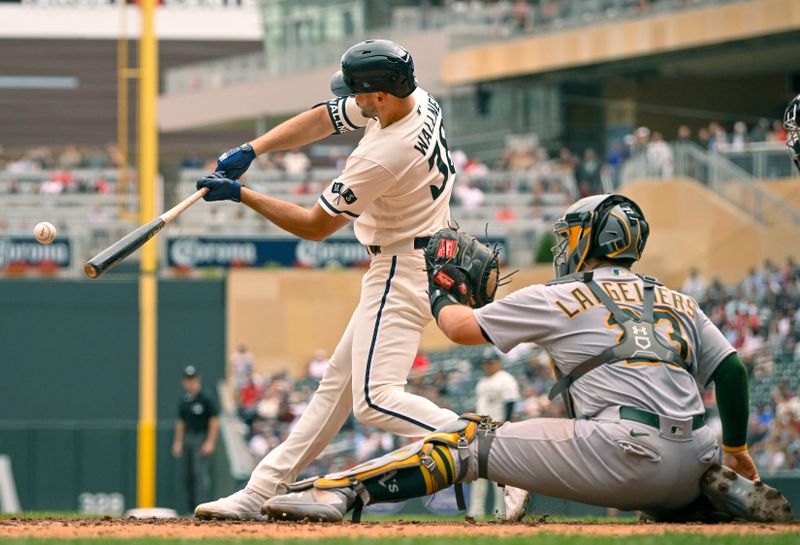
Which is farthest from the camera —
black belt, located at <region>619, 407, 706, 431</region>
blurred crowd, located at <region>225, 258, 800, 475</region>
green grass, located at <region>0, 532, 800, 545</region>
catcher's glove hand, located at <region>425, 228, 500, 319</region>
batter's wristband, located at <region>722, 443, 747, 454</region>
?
blurred crowd, located at <region>225, 258, 800, 475</region>

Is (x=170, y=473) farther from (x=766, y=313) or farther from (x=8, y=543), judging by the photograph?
(x=8, y=543)

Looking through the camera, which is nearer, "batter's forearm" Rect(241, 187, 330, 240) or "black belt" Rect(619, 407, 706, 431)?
"black belt" Rect(619, 407, 706, 431)

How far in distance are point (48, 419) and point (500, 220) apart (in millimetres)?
7447

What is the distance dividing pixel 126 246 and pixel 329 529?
171 cm

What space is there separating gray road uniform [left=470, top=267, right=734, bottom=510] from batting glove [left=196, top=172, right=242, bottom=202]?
1.28 metres

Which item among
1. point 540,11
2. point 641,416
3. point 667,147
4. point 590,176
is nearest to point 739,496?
point 641,416

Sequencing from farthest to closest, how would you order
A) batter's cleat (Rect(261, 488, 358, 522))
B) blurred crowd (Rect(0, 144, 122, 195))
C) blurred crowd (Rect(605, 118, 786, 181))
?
blurred crowd (Rect(0, 144, 122, 195)) → blurred crowd (Rect(605, 118, 786, 181)) → batter's cleat (Rect(261, 488, 358, 522))

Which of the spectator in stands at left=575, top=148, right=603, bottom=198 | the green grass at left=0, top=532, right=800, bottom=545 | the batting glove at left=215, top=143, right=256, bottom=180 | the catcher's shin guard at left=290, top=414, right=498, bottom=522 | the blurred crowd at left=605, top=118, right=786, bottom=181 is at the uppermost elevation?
the blurred crowd at left=605, top=118, right=786, bottom=181

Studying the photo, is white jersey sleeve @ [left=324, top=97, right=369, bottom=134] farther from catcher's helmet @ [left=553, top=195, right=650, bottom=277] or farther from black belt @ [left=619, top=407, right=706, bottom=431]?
black belt @ [left=619, top=407, right=706, bottom=431]

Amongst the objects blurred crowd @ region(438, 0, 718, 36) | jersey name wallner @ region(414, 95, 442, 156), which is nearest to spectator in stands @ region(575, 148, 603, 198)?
blurred crowd @ region(438, 0, 718, 36)

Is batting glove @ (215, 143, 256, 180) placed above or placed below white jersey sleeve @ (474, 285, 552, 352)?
above

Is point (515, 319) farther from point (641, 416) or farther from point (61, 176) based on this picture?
point (61, 176)

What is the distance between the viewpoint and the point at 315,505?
6.09 m

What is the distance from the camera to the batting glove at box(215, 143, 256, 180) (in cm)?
689
